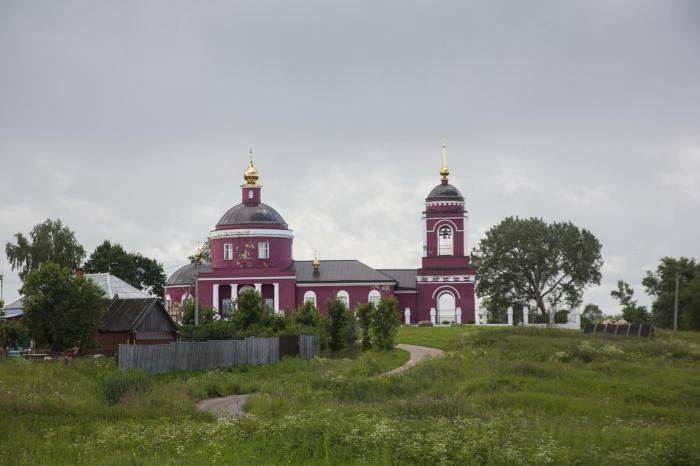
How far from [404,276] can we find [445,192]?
7159 millimetres

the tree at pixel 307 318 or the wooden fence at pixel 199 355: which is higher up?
the tree at pixel 307 318

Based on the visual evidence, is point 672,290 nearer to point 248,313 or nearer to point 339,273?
point 339,273

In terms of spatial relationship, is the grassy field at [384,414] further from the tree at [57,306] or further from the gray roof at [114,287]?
the gray roof at [114,287]

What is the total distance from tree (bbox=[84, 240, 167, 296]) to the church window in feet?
57.0

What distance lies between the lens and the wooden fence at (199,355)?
99.1 feet

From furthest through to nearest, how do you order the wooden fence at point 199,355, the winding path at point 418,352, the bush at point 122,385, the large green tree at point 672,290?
the large green tree at point 672,290
the winding path at point 418,352
the wooden fence at point 199,355
the bush at point 122,385

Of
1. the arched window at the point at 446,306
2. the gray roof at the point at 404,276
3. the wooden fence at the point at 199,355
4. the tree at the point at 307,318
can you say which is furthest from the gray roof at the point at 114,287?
the arched window at the point at 446,306

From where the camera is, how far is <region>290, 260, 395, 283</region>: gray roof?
2886 inches

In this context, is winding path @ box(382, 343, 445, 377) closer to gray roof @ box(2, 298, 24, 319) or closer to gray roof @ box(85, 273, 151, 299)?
gray roof @ box(85, 273, 151, 299)

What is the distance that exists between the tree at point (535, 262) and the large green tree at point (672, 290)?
5.84 metres

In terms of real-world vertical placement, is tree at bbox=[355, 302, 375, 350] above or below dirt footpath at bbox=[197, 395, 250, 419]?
above

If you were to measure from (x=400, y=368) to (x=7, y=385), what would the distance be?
14.8m

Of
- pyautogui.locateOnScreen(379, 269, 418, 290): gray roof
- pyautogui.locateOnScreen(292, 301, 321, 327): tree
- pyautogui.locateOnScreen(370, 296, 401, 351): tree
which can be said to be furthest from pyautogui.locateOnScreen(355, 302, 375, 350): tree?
pyautogui.locateOnScreen(379, 269, 418, 290): gray roof

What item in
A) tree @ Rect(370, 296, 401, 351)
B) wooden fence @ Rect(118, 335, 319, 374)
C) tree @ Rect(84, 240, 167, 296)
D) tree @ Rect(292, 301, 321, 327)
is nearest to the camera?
wooden fence @ Rect(118, 335, 319, 374)
